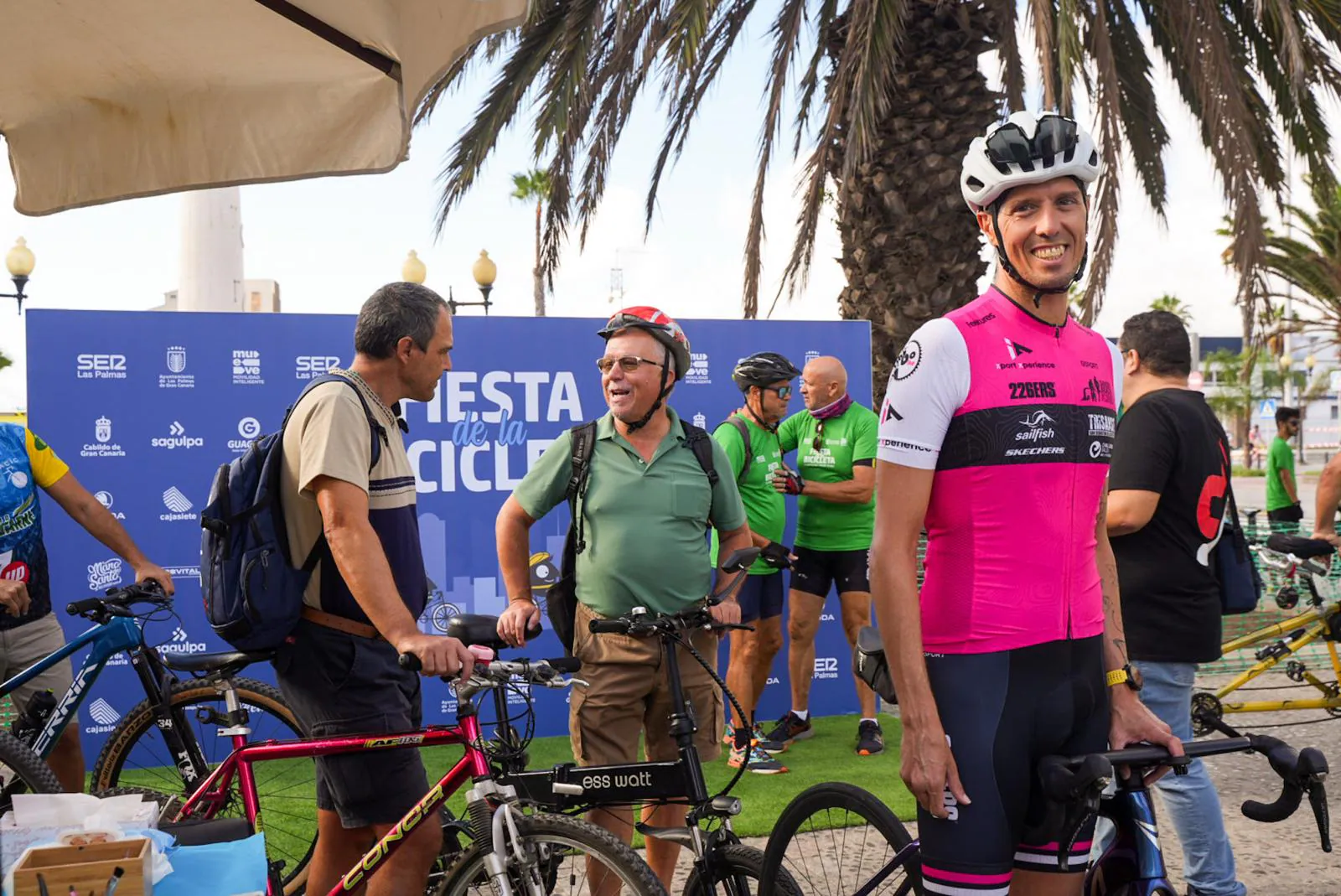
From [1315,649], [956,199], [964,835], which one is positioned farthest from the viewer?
[956,199]

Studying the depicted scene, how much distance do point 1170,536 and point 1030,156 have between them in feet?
6.63

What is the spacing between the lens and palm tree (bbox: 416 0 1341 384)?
26.6ft

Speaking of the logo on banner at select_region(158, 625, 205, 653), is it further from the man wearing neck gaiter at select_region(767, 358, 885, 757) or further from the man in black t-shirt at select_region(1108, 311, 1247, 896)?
the man in black t-shirt at select_region(1108, 311, 1247, 896)

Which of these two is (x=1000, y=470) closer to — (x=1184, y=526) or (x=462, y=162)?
(x=1184, y=526)

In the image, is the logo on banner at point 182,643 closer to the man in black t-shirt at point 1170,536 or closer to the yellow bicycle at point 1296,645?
the man in black t-shirt at point 1170,536

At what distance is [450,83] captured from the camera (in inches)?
365

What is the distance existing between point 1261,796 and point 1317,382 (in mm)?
74982

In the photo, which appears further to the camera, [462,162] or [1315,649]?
[462,162]

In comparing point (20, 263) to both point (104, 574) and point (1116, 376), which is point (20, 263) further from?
point (1116, 376)

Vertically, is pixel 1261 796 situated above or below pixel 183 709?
below

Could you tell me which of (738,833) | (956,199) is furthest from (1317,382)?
(738,833)

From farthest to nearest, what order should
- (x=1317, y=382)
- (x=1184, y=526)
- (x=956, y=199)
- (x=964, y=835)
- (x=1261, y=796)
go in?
(x=1317, y=382) < (x=956, y=199) < (x=1261, y=796) < (x=1184, y=526) < (x=964, y=835)

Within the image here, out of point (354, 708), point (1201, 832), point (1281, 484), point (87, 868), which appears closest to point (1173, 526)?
point (1201, 832)

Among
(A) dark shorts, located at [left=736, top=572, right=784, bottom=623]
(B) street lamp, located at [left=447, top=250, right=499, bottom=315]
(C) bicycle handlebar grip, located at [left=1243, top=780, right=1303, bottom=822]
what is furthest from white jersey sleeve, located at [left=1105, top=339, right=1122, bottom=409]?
(B) street lamp, located at [left=447, top=250, right=499, bottom=315]
